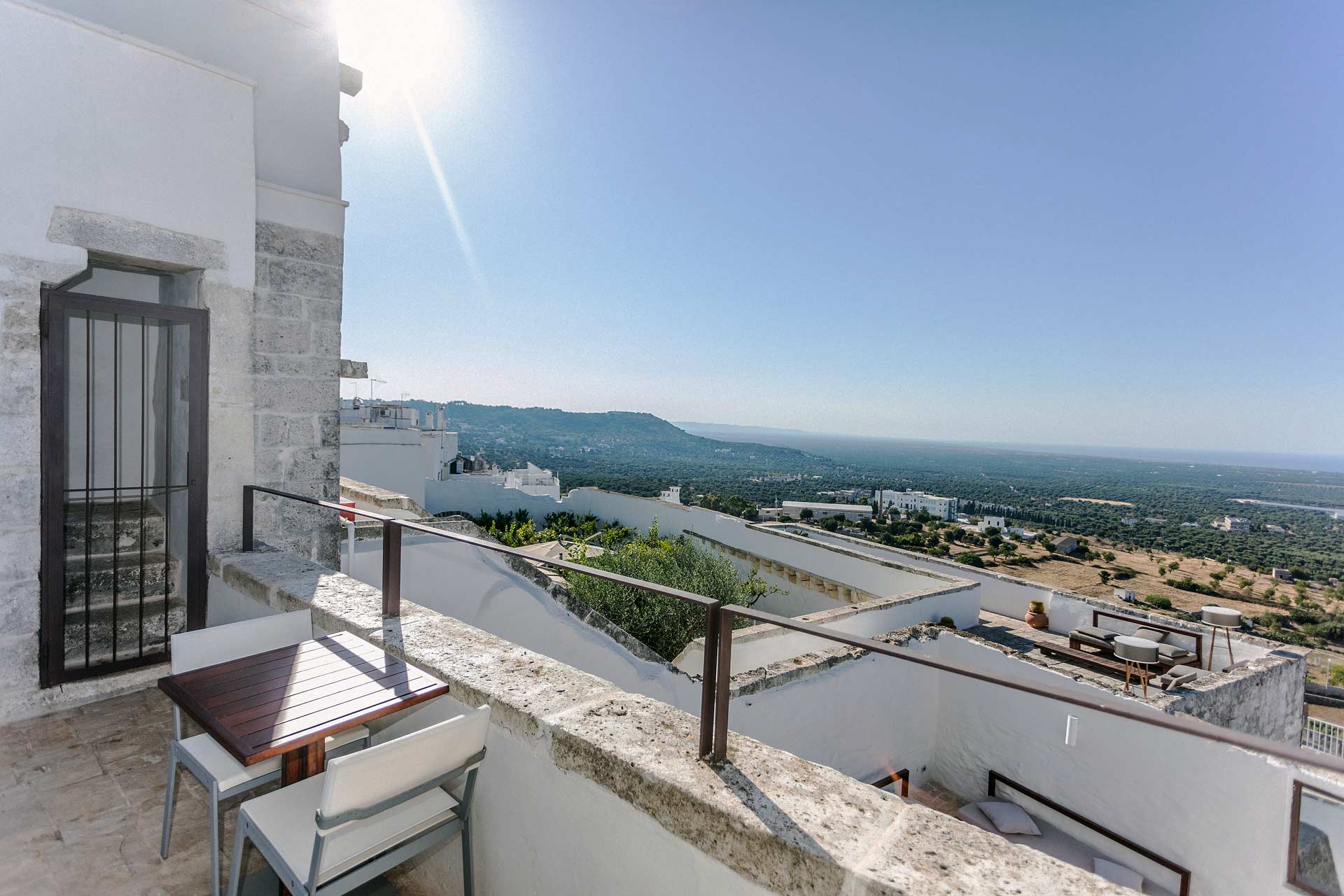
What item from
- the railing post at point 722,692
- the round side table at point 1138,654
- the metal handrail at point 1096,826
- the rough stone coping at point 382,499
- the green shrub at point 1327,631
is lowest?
the green shrub at point 1327,631

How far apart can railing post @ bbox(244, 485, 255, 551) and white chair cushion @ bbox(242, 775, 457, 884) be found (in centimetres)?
243

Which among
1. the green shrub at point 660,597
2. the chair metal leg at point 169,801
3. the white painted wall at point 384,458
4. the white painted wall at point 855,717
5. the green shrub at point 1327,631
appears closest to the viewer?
the chair metal leg at point 169,801

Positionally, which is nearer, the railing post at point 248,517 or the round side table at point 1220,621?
the railing post at point 248,517

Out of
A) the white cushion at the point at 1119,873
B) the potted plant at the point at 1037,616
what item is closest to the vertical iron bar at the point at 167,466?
the white cushion at the point at 1119,873

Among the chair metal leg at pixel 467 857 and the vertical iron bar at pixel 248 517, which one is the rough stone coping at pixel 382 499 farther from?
the chair metal leg at pixel 467 857

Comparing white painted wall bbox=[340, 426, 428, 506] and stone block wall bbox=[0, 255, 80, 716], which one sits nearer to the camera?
stone block wall bbox=[0, 255, 80, 716]

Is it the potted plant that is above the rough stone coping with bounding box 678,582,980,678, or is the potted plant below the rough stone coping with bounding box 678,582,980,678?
below

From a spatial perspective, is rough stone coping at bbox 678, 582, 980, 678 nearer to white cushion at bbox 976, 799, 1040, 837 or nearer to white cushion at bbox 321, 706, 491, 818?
white cushion at bbox 976, 799, 1040, 837

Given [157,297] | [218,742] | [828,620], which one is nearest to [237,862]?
[218,742]

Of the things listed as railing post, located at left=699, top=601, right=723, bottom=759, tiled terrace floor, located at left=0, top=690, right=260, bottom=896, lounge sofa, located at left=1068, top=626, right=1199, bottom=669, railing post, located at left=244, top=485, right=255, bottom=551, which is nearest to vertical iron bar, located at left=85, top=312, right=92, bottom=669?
tiled terrace floor, located at left=0, top=690, right=260, bottom=896

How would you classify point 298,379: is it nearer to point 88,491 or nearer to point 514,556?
point 88,491

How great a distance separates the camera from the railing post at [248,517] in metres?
3.68

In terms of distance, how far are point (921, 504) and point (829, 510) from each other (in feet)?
43.4

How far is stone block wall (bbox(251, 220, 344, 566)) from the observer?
12.4ft
